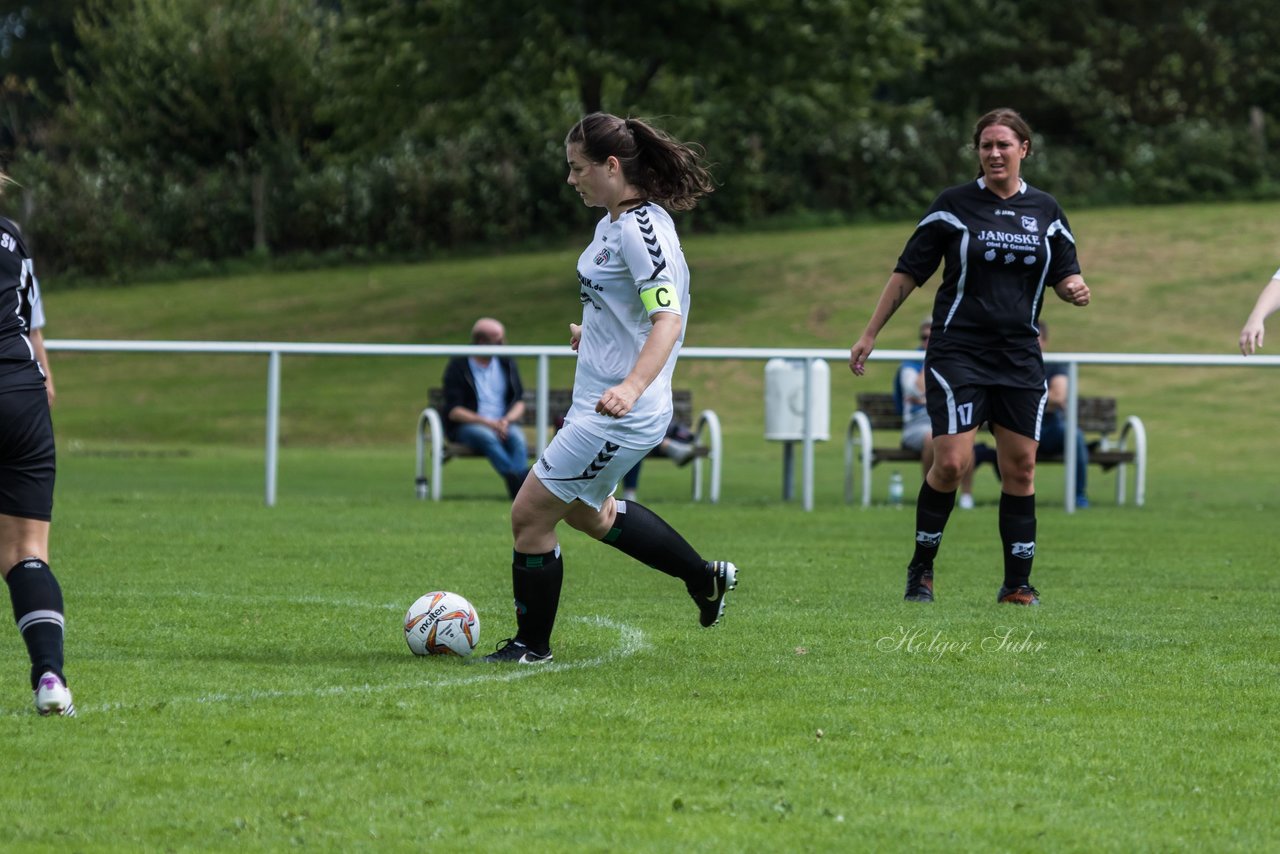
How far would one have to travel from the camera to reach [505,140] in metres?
45.1

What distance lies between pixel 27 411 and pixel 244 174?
43620mm

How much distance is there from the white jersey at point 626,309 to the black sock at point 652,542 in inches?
21.2

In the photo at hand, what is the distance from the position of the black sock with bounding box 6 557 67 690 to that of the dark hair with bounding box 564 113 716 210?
219cm

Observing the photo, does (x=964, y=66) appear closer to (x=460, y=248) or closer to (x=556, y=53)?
(x=460, y=248)

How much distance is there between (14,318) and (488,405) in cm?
992

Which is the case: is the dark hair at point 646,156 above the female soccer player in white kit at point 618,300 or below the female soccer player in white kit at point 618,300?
above

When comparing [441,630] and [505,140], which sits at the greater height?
[505,140]

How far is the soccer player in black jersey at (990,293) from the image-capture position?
807cm

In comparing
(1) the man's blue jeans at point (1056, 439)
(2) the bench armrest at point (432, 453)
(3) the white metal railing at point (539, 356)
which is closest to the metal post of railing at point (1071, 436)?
(3) the white metal railing at point (539, 356)

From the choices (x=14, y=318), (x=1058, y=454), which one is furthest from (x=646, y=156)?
(x=1058, y=454)

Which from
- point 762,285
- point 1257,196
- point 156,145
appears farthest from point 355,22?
point 1257,196

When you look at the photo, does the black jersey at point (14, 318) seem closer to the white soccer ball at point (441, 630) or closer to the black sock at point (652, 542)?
the white soccer ball at point (441, 630)

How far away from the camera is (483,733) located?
505 centimetres

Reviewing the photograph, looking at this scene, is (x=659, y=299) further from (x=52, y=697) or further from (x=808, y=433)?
(x=808, y=433)
